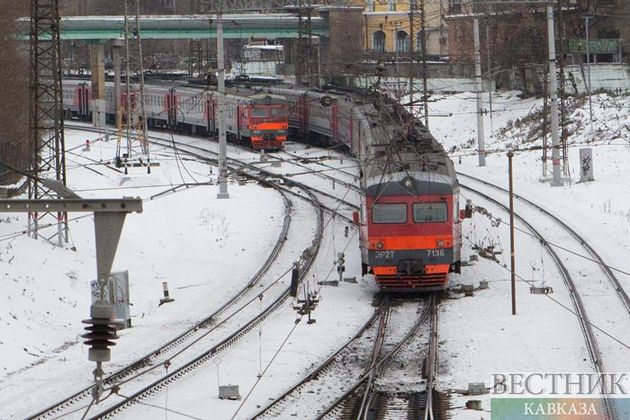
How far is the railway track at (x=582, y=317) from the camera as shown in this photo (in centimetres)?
1710

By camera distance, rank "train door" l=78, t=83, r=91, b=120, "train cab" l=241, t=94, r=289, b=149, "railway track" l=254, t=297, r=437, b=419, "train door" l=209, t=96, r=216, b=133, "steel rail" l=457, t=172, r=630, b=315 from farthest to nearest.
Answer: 1. "train door" l=78, t=83, r=91, b=120
2. "train door" l=209, t=96, r=216, b=133
3. "train cab" l=241, t=94, r=289, b=149
4. "steel rail" l=457, t=172, r=630, b=315
5. "railway track" l=254, t=297, r=437, b=419

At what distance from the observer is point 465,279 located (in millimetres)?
28469

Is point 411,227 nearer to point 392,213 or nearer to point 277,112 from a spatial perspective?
point 392,213

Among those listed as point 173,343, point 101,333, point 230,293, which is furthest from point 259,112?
point 101,333

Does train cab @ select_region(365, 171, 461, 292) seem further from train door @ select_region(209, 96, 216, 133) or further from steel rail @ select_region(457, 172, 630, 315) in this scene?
train door @ select_region(209, 96, 216, 133)

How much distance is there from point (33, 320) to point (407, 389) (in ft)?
29.4

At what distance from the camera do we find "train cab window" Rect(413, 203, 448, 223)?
84.4ft

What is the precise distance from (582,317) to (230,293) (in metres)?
8.57

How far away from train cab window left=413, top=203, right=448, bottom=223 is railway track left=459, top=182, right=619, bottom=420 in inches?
123

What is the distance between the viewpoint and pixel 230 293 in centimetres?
→ 2864

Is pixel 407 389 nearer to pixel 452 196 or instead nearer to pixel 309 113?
pixel 452 196

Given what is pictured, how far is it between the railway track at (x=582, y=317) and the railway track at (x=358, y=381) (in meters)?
2.64

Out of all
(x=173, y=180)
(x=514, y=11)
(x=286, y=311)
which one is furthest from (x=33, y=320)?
(x=514, y=11)

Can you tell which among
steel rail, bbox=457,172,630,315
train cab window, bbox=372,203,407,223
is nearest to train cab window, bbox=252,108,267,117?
steel rail, bbox=457,172,630,315
